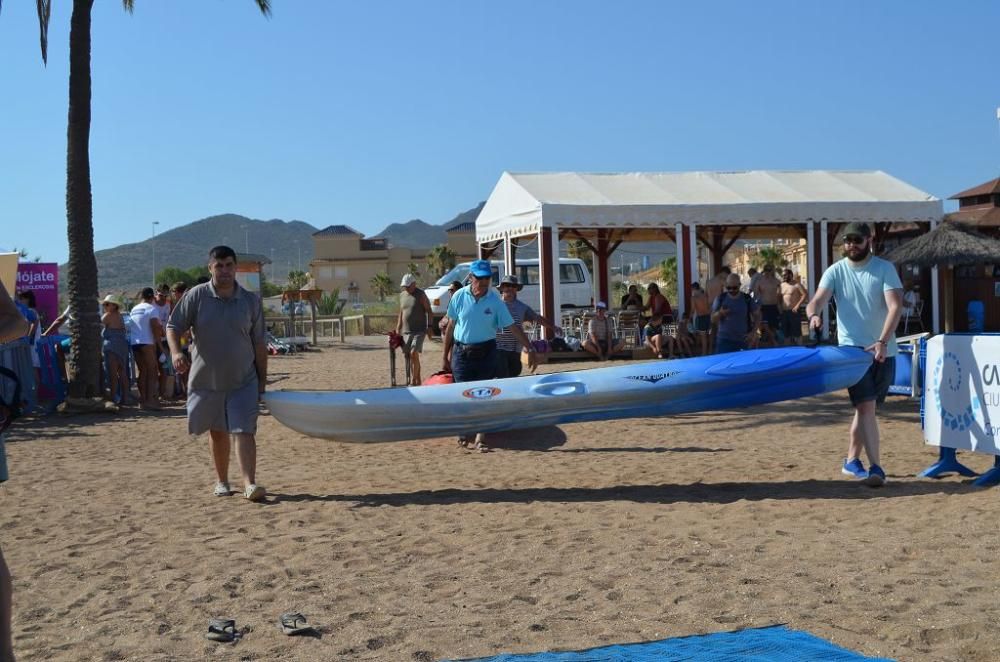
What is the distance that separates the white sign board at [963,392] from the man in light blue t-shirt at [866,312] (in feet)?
1.56

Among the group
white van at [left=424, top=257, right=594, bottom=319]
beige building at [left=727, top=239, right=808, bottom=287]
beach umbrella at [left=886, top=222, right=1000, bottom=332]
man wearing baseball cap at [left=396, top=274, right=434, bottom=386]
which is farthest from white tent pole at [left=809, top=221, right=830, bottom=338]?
beige building at [left=727, top=239, right=808, bottom=287]

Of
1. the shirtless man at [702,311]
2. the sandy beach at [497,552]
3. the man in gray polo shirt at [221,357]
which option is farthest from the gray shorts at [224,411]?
the shirtless man at [702,311]

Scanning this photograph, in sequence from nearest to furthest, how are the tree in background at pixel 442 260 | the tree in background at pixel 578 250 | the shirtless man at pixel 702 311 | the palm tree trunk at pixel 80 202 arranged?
the palm tree trunk at pixel 80 202 < the shirtless man at pixel 702 311 < the tree in background at pixel 578 250 < the tree in background at pixel 442 260

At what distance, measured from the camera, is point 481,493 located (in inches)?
284

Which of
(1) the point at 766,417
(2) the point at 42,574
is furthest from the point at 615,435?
(2) the point at 42,574

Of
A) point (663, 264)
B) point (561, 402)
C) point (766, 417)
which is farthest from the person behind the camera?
point (663, 264)

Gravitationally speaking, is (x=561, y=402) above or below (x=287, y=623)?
above

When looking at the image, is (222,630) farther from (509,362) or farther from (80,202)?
(80,202)

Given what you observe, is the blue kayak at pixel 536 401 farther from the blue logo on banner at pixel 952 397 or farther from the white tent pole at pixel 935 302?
the white tent pole at pixel 935 302

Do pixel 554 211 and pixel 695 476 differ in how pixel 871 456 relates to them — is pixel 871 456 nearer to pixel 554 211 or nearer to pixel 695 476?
pixel 695 476

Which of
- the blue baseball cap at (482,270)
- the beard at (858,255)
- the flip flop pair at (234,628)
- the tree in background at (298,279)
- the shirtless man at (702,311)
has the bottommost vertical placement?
the flip flop pair at (234,628)

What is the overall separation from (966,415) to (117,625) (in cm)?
549

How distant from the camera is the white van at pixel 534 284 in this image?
24516 millimetres

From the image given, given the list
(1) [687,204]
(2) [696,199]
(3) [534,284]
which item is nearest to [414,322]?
(1) [687,204]
